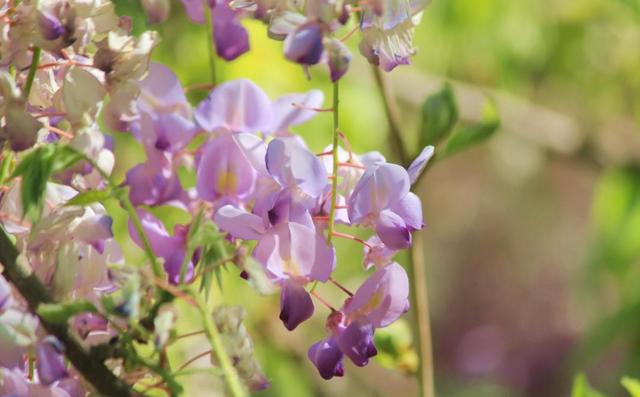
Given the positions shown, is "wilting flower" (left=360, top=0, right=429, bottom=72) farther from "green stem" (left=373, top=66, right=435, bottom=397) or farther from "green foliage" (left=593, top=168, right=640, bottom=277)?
"green foliage" (left=593, top=168, right=640, bottom=277)

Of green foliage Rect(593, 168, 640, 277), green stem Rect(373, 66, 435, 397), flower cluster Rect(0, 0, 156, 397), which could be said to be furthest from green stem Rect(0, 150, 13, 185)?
green foliage Rect(593, 168, 640, 277)

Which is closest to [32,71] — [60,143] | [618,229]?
[60,143]

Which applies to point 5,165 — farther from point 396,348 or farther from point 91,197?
point 396,348

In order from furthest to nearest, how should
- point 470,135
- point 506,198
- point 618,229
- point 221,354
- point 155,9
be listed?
1. point 506,198
2. point 618,229
3. point 470,135
4. point 155,9
5. point 221,354

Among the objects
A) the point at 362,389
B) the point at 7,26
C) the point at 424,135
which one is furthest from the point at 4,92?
the point at 362,389

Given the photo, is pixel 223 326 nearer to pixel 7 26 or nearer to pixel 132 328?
pixel 132 328

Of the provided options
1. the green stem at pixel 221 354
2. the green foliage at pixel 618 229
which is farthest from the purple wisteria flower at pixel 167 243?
the green foliage at pixel 618 229

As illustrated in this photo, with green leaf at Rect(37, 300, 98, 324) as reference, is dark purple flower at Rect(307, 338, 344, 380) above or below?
below
